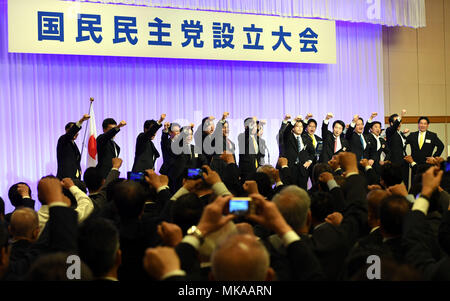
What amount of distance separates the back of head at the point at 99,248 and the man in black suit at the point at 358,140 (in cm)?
637

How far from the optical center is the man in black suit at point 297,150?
7227mm

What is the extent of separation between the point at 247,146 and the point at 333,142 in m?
1.34

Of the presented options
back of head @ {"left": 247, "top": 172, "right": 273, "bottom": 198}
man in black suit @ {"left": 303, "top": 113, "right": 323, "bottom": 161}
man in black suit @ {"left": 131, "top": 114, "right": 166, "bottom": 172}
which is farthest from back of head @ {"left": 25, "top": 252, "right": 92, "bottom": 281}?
man in black suit @ {"left": 303, "top": 113, "right": 323, "bottom": 161}

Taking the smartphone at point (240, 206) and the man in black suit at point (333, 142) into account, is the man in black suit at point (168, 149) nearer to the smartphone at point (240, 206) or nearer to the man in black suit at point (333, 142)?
the man in black suit at point (333, 142)

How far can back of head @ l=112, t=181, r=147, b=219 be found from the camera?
2258 millimetres

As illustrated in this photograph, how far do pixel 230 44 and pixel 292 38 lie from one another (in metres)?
1.09

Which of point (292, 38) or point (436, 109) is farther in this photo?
point (436, 109)

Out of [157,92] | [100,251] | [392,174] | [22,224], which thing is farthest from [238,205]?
[157,92]

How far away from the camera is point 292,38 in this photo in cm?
862

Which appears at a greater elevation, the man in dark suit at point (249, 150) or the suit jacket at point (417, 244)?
the man in dark suit at point (249, 150)

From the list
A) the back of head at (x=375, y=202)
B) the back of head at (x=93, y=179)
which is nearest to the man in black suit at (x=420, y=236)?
the back of head at (x=375, y=202)

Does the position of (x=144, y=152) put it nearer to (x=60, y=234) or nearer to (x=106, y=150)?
(x=106, y=150)

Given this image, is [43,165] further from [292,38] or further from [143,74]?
[292,38]
